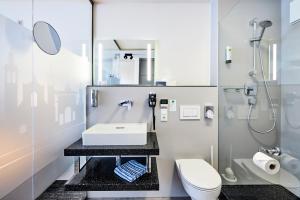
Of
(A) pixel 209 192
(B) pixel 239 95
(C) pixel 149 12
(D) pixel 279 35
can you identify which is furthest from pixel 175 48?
(A) pixel 209 192

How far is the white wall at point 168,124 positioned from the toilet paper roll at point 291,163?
2.14ft

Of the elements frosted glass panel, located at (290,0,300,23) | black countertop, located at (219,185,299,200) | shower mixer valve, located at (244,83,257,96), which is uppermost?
frosted glass panel, located at (290,0,300,23)

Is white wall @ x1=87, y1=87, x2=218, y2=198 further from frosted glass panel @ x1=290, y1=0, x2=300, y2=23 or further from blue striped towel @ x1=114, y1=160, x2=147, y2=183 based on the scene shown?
frosted glass panel @ x1=290, y1=0, x2=300, y2=23

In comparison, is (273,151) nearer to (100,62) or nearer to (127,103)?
(127,103)

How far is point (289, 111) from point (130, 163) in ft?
5.77

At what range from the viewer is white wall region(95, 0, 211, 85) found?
7.20ft

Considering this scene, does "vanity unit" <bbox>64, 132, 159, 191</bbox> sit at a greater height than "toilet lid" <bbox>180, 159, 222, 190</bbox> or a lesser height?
greater

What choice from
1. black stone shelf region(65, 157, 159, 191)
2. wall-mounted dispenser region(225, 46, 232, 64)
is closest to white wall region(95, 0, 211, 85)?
wall-mounted dispenser region(225, 46, 232, 64)

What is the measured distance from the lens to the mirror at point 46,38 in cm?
130

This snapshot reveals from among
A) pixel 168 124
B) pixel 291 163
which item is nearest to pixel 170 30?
pixel 168 124

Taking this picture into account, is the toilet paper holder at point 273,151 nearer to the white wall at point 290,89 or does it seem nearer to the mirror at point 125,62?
the white wall at point 290,89

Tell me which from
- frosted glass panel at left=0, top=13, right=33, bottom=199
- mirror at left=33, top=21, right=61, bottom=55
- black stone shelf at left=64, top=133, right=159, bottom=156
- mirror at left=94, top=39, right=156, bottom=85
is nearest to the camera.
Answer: frosted glass panel at left=0, top=13, right=33, bottom=199

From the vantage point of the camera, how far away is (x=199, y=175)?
160 centimetres

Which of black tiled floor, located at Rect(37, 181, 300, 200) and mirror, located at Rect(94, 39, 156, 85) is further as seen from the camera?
mirror, located at Rect(94, 39, 156, 85)
